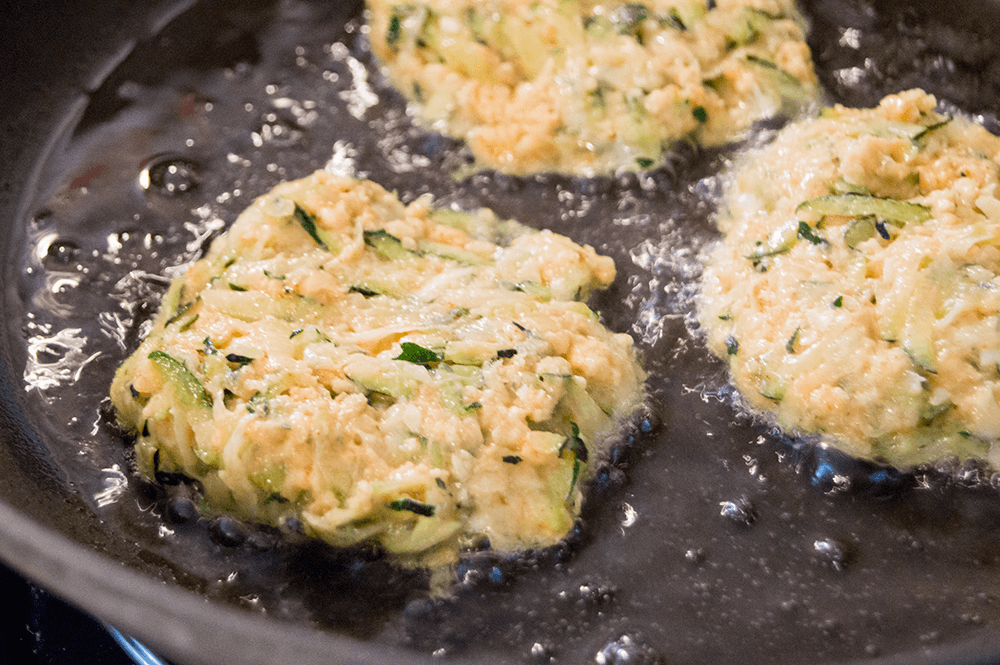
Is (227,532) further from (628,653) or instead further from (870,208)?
(870,208)

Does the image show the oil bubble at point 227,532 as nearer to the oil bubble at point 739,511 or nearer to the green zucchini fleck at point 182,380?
the green zucchini fleck at point 182,380

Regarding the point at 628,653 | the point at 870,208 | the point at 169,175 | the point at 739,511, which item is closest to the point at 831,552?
the point at 739,511

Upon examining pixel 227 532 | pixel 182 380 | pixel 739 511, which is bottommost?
pixel 227 532

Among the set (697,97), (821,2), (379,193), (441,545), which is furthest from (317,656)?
(821,2)

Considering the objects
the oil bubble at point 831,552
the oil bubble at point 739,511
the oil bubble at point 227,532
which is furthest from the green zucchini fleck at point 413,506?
the oil bubble at point 831,552

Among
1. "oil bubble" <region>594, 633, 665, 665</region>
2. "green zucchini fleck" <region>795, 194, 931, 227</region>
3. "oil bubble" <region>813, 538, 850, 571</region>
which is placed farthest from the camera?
"green zucchini fleck" <region>795, 194, 931, 227</region>

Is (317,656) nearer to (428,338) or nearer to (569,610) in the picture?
(569,610)

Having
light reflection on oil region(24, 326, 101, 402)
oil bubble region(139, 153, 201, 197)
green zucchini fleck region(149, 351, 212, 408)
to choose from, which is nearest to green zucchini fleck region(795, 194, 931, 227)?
green zucchini fleck region(149, 351, 212, 408)

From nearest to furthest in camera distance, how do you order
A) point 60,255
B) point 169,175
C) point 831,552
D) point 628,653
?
point 628,653
point 831,552
point 60,255
point 169,175

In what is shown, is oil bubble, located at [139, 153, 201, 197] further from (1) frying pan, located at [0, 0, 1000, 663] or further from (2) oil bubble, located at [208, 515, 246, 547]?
(2) oil bubble, located at [208, 515, 246, 547]
